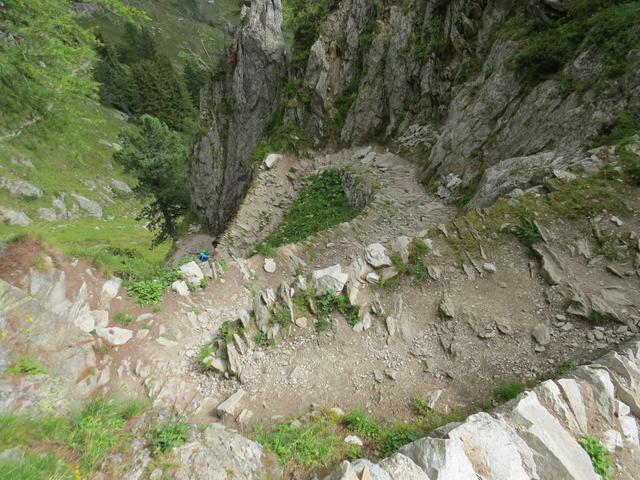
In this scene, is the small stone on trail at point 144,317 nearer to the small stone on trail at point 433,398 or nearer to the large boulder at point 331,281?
the large boulder at point 331,281

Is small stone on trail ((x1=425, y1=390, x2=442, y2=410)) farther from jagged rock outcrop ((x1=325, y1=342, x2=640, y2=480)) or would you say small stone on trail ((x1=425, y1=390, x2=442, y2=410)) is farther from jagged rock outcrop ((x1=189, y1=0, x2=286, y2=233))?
jagged rock outcrop ((x1=189, y1=0, x2=286, y2=233))

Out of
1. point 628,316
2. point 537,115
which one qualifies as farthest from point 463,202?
point 628,316

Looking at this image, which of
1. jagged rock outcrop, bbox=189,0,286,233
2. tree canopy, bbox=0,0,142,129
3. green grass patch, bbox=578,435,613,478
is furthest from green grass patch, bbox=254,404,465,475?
jagged rock outcrop, bbox=189,0,286,233

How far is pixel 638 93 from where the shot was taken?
10109 millimetres

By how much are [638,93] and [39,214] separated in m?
64.5

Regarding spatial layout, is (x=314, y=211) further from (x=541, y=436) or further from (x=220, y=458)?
(x=541, y=436)

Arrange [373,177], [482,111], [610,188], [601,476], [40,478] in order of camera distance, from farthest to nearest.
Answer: [373,177] < [482,111] < [610,188] < [601,476] < [40,478]

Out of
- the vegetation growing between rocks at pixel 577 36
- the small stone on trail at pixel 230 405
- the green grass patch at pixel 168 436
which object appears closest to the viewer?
the green grass patch at pixel 168 436

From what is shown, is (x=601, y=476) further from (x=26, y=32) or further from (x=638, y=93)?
(x=26, y=32)

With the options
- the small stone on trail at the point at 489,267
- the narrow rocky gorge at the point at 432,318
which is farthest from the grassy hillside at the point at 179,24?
the small stone on trail at the point at 489,267

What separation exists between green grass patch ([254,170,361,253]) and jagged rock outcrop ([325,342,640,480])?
37.7ft

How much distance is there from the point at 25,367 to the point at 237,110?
2716 centimetres

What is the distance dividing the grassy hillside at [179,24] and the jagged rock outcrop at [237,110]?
89.9 m

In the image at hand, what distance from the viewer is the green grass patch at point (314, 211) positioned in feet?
55.1
